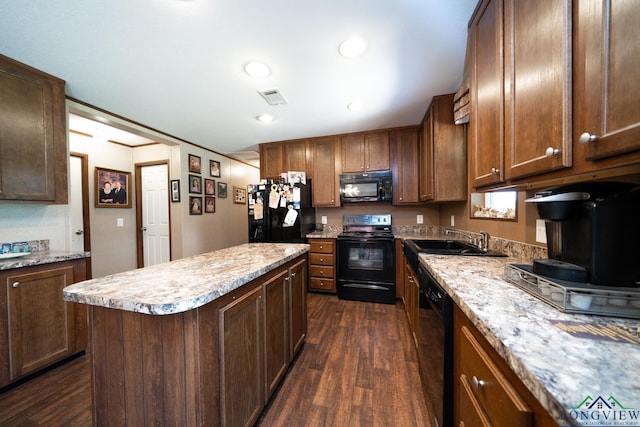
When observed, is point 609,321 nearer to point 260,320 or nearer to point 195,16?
point 260,320

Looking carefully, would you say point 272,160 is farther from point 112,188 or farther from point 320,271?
point 112,188

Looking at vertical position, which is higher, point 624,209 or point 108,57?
point 108,57

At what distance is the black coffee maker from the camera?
2.30 ft

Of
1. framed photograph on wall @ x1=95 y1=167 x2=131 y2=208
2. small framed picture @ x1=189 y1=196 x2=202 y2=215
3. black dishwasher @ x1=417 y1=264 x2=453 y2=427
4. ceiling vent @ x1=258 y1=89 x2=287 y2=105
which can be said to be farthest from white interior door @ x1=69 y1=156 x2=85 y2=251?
black dishwasher @ x1=417 y1=264 x2=453 y2=427

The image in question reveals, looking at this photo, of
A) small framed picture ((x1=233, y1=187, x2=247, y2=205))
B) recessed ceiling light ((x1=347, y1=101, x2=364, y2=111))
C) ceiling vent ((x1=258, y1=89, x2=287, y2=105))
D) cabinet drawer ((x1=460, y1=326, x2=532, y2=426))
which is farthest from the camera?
small framed picture ((x1=233, y1=187, x2=247, y2=205))

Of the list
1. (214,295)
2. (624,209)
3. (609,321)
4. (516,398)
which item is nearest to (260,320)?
(214,295)

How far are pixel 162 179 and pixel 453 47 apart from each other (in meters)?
4.38

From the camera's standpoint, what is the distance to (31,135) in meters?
1.80

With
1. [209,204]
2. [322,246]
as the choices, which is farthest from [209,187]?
[322,246]

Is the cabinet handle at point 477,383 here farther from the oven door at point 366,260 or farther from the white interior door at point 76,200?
the white interior door at point 76,200

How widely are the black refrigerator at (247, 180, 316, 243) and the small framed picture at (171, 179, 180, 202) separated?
50.2 inches

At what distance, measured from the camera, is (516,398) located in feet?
1.73

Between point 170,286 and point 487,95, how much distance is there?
1805mm

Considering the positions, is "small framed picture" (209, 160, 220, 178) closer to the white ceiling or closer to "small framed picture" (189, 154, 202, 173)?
"small framed picture" (189, 154, 202, 173)
